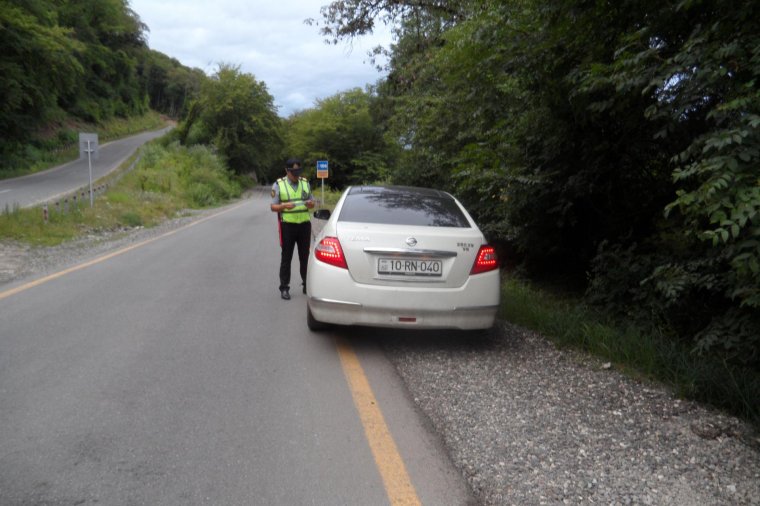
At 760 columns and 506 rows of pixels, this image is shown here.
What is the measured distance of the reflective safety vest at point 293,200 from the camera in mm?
7332

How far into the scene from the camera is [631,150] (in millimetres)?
5832

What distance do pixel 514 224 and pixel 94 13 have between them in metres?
77.9

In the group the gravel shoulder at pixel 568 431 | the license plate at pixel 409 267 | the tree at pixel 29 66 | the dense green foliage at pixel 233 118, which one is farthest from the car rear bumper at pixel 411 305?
the dense green foliage at pixel 233 118

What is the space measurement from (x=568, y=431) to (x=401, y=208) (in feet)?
9.26

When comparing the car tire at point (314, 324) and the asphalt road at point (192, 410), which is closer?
the asphalt road at point (192, 410)

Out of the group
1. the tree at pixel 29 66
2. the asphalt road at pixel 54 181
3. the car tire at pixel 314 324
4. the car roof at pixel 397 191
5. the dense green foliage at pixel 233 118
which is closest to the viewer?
the car tire at pixel 314 324

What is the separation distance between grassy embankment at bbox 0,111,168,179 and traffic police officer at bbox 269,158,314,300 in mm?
35947

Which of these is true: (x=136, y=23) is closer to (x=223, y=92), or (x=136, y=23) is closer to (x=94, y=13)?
(x=94, y=13)

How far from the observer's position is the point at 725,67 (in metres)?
3.30

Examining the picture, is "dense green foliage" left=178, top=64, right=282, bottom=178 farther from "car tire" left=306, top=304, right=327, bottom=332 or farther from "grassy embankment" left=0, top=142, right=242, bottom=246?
"car tire" left=306, top=304, right=327, bottom=332

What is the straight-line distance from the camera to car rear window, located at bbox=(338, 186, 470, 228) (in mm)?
5395

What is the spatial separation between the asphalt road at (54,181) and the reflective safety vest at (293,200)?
37.7ft

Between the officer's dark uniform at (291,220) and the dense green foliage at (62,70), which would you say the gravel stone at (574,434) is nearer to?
the officer's dark uniform at (291,220)

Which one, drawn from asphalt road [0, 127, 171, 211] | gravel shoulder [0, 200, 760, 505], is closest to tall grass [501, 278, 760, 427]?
gravel shoulder [0, 200, 760, 505]
